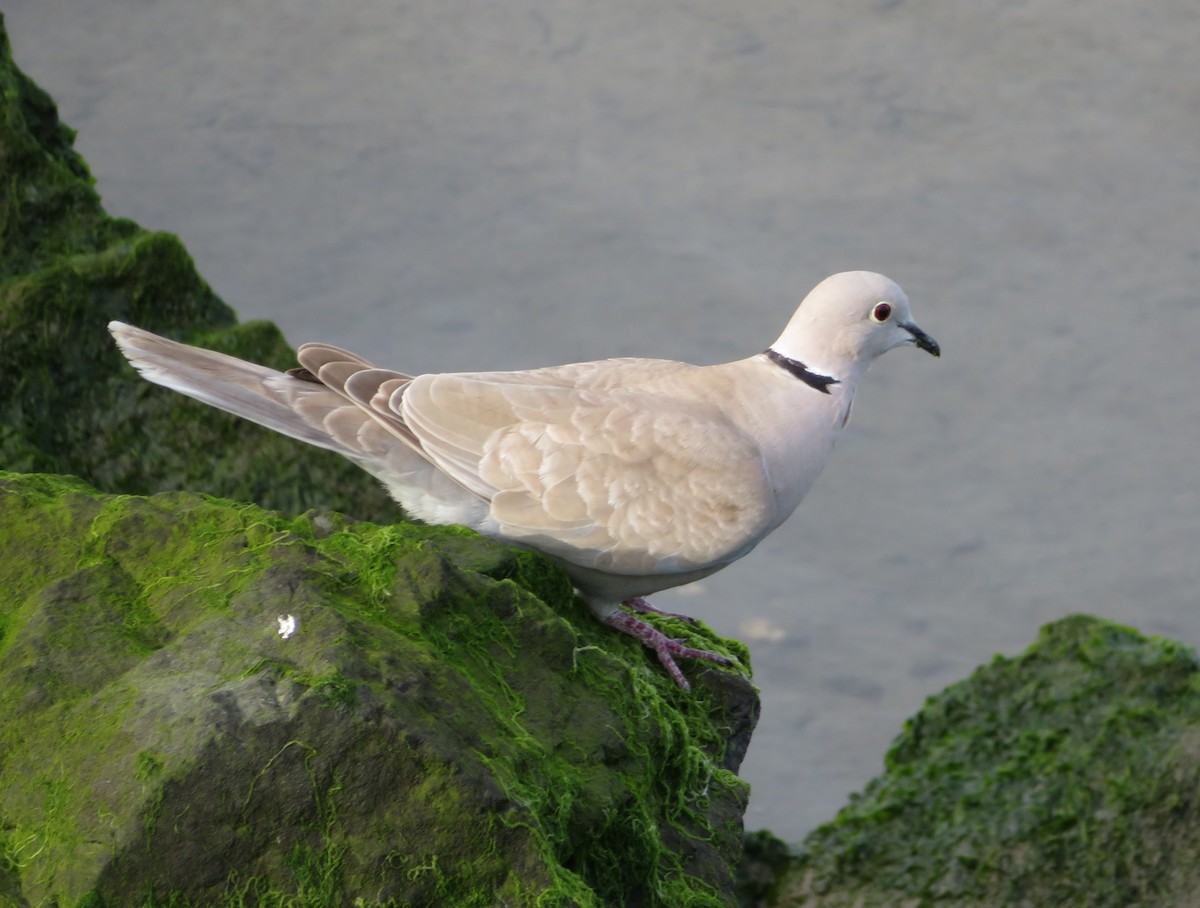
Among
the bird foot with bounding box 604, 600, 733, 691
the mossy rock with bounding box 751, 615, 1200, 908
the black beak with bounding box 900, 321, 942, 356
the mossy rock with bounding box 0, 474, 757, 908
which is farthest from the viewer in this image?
the mossy rock with bounding box 751, 615, 1200, 908

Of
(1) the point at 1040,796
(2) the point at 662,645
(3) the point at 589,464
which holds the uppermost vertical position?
(3) the point at 589,464

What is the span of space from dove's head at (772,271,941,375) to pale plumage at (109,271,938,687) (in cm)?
12

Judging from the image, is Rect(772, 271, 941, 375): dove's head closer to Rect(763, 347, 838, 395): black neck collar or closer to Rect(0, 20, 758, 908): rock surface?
Rect(763, 347, 838, 395): black neck collar

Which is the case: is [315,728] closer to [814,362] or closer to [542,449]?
[542,449]

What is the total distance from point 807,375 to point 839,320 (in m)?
0.19

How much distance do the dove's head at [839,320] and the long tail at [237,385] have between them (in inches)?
53.7

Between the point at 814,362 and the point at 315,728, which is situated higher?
the point at 315,728

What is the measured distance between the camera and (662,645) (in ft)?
15.0

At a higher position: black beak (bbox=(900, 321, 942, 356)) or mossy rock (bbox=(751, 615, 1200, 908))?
black beak (bbox=(900, 321, 942, 356))

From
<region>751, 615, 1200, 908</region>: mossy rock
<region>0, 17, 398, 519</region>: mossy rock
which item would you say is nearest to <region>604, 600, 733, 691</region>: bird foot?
<region>0, 17, 398, 519</region>: mossy rock

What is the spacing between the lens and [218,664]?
10.2 feet

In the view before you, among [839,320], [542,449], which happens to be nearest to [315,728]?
[542,449]

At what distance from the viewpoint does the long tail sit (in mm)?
4348

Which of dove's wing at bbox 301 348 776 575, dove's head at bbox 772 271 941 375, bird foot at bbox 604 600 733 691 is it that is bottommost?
bird foot at bbox 604 600 733 691
